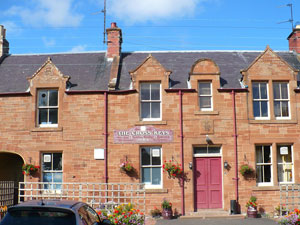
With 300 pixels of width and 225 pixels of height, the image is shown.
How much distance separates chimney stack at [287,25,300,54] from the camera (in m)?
19.1

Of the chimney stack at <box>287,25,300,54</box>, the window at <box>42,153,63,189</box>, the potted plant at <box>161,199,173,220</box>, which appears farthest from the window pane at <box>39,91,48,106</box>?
the chimney stack at <box>287,25,300,54</box>

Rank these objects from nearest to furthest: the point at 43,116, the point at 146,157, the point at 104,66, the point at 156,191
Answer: the point at 156,191 → the point at 146,157 → the point at 43,116 → the point at 104,66

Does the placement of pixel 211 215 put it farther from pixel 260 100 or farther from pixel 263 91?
pixel 263 91

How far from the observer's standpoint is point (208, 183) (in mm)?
15391

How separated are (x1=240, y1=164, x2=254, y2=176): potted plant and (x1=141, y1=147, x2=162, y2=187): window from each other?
3.60m

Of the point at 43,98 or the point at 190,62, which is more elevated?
the point at 190,62

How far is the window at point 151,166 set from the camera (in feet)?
50.5

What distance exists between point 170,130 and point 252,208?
4758mm

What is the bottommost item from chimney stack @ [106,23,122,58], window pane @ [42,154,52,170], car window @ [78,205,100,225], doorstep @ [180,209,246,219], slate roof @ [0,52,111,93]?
doorstep @ [180,209,246,219]

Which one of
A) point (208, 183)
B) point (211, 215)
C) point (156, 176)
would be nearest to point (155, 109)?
point (156, 176)

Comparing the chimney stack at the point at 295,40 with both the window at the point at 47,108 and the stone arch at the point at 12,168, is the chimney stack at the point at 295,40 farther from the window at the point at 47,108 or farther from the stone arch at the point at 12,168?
the stone arch at the point at 12,168

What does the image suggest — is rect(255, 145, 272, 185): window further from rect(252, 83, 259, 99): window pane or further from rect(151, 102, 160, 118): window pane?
rect(151, 102, 160, 118): window pane

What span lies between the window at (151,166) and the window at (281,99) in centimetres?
576

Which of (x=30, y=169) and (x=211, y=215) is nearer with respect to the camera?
(x=211, y=215)
